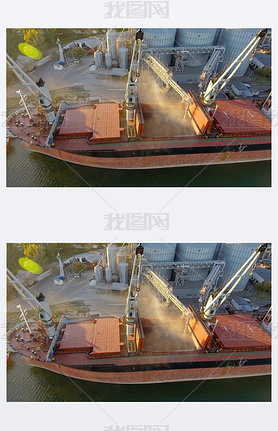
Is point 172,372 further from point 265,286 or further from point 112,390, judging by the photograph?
point 265,286

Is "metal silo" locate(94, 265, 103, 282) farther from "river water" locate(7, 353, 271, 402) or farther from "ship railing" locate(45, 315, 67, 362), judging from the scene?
"river water" locate(7, 353, 271, 402)

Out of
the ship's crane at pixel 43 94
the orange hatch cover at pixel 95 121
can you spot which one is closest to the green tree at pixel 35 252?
the orange hatch cover at pixel 95 121

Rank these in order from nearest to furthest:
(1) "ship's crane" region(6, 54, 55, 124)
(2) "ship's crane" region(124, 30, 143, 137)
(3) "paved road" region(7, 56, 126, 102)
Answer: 1. (1) "ship's crane" region(6, 54, 55, 124)
2. (2) "ship's crane" region(124, 30, 143, 137)
3. (3) "paved road" region(7, 56, 126, 102)

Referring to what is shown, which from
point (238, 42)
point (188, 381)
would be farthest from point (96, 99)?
point (188, 381)

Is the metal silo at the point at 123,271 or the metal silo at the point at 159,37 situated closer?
the metal silo at the point at 123,271

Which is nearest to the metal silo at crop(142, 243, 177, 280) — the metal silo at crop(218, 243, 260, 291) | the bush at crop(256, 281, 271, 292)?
the metal silo at crop(218, 243, 260, 291)

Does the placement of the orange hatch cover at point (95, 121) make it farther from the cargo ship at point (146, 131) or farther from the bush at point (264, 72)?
the bush at point (264, 72)
